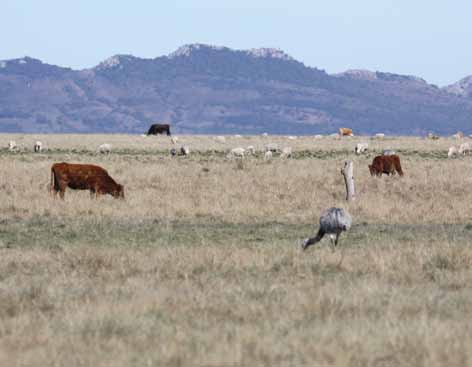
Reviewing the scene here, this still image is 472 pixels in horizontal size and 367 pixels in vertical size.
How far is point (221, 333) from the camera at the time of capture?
9312mm

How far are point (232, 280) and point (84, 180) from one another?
1372 cm

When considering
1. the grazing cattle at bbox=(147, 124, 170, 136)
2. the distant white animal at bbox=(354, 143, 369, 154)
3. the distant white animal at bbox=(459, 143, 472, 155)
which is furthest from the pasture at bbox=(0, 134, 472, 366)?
the grazing cattle at bbox=(147, 124, 170, 136)

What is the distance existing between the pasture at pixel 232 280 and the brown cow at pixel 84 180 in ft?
1.04

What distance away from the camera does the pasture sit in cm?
870

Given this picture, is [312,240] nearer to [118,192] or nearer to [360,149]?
[118,192]

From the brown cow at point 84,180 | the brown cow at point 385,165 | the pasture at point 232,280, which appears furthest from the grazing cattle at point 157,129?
the brown cow at point 84,180

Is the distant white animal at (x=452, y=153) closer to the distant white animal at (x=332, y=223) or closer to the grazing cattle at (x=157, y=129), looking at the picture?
the distant white animal at (x=332, y=223)

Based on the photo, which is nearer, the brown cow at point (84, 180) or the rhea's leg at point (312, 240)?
the rhea's leg at point (312, 240)

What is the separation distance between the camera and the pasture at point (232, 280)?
28.6ft

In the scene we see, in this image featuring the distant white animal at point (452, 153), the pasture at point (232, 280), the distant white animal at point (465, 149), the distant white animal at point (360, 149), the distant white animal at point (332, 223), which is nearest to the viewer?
the pasture at point (232, 280)

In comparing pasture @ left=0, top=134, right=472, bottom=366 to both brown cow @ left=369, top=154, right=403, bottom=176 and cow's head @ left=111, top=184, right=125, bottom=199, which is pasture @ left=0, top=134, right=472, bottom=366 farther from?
brown cow @ left=369, top=154, right=403, bottom=176

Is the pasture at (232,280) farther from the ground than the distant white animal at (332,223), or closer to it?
closer to it

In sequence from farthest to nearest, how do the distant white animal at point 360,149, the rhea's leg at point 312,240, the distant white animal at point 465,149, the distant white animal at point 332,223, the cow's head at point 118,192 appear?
the distant white animal at point 360,149
the distant white animal at point 465,149
the cow's head at point 118,192
the rhea's leg at point 312,240
the distant white animal at point 332,223

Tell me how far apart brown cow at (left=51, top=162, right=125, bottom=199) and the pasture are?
318mm
